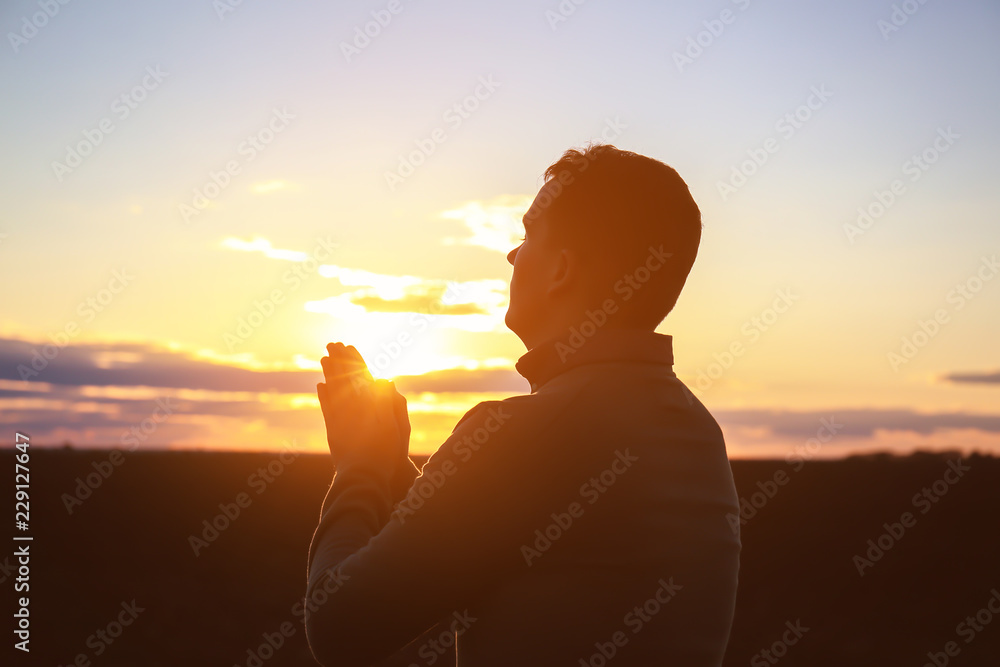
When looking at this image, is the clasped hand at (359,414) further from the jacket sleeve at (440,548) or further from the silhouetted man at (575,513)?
the jacket sleeve at (440,548)

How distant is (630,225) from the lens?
1688 mm

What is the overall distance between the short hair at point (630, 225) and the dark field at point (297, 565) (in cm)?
1149

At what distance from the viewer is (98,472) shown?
16812 millimetres

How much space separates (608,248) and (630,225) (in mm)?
69

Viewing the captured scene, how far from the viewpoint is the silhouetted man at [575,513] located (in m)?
1.40

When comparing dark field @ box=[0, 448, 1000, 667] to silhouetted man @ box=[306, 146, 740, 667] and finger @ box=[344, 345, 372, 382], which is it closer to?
finger @ box=[344, 345, 372, 382]

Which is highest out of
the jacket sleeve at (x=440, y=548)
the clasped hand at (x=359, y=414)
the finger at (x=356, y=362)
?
the finger at (x=356, y=362)

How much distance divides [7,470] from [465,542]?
19.6 meters

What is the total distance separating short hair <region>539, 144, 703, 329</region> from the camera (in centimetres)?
168

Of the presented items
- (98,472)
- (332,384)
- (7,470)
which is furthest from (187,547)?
(332,384)

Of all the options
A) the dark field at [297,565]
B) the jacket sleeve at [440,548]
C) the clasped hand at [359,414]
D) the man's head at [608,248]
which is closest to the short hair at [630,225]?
the man's head at [608,248]

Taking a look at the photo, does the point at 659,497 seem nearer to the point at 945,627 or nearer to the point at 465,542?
the point at 465,542

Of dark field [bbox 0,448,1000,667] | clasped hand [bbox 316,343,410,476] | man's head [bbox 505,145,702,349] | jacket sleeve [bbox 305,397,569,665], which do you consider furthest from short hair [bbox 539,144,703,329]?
dark field [bbox 0,448,1000,667]

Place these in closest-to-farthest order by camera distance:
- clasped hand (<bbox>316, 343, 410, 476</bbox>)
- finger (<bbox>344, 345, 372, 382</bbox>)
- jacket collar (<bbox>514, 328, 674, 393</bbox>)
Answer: jacket collar (<bbox>514, 328, 674, 393</bbox>) < clasped hand (<bbox>316, 343, 410, 476</bbox>) < finger (<bbox>344, 345, 372, 382</bbox>)
